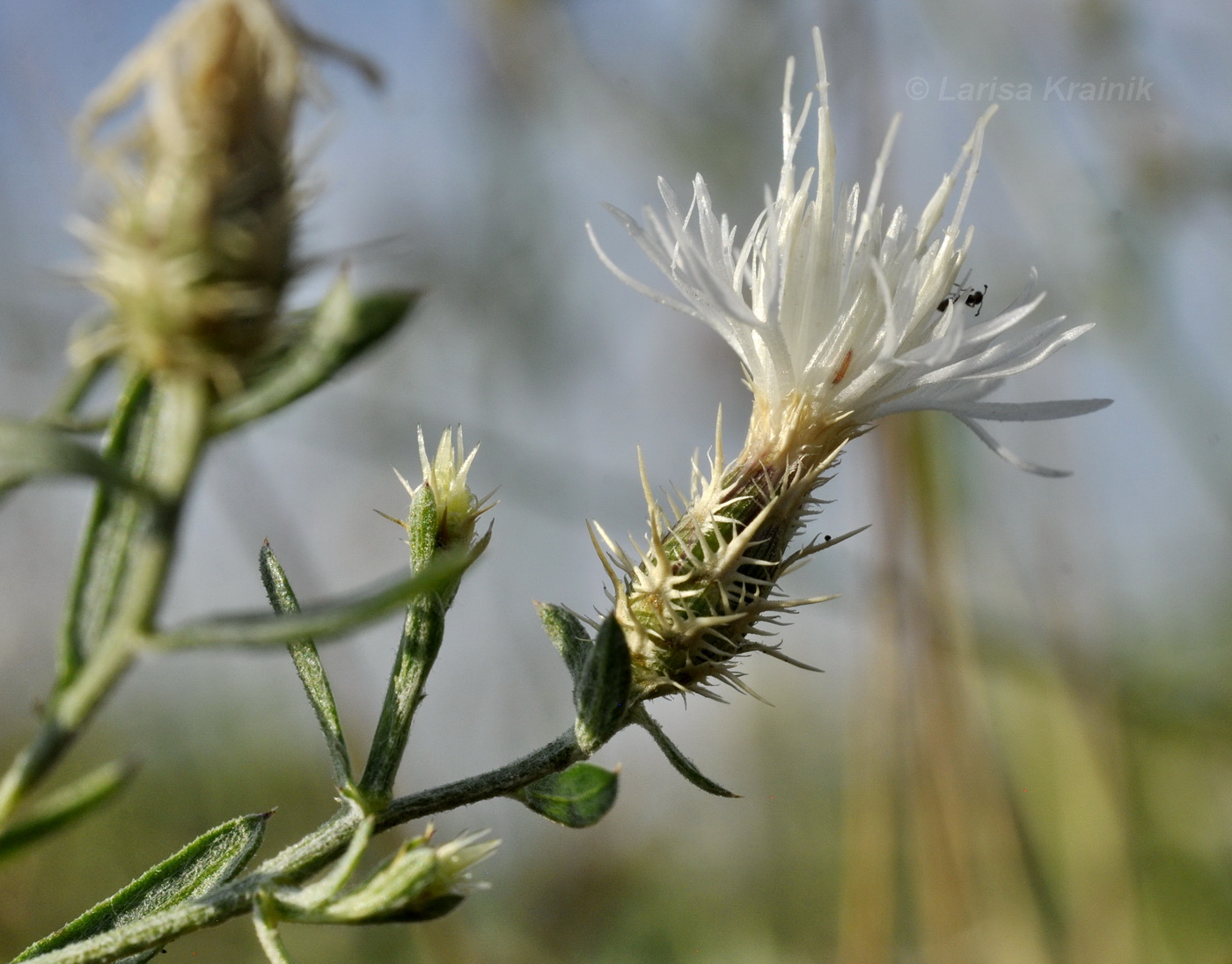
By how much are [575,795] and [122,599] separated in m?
0.65

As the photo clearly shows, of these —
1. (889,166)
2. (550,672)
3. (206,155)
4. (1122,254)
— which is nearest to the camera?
(206,155)

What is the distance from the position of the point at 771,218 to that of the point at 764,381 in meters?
0.26

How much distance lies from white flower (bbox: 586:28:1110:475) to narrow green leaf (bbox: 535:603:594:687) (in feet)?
→ 1.36

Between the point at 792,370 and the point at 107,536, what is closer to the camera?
the point at 107,536

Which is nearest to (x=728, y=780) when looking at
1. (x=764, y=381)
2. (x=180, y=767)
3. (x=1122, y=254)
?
(x=180, y=767)

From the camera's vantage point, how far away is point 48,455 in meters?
0.79

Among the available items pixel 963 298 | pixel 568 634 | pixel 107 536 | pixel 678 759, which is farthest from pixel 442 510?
pixel 963 298

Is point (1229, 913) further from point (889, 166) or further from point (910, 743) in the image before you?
point (889, 166)

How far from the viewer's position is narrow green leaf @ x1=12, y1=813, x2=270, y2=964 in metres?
1.24

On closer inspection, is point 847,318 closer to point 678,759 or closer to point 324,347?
point 678,759

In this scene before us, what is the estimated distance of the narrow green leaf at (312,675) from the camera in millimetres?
1337

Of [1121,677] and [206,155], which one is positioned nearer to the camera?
[206,155]

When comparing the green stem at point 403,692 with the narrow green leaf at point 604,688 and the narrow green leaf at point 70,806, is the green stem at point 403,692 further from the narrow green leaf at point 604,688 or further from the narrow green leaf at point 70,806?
the narrow green leaf at point 70,806

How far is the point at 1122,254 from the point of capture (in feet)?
13.8
